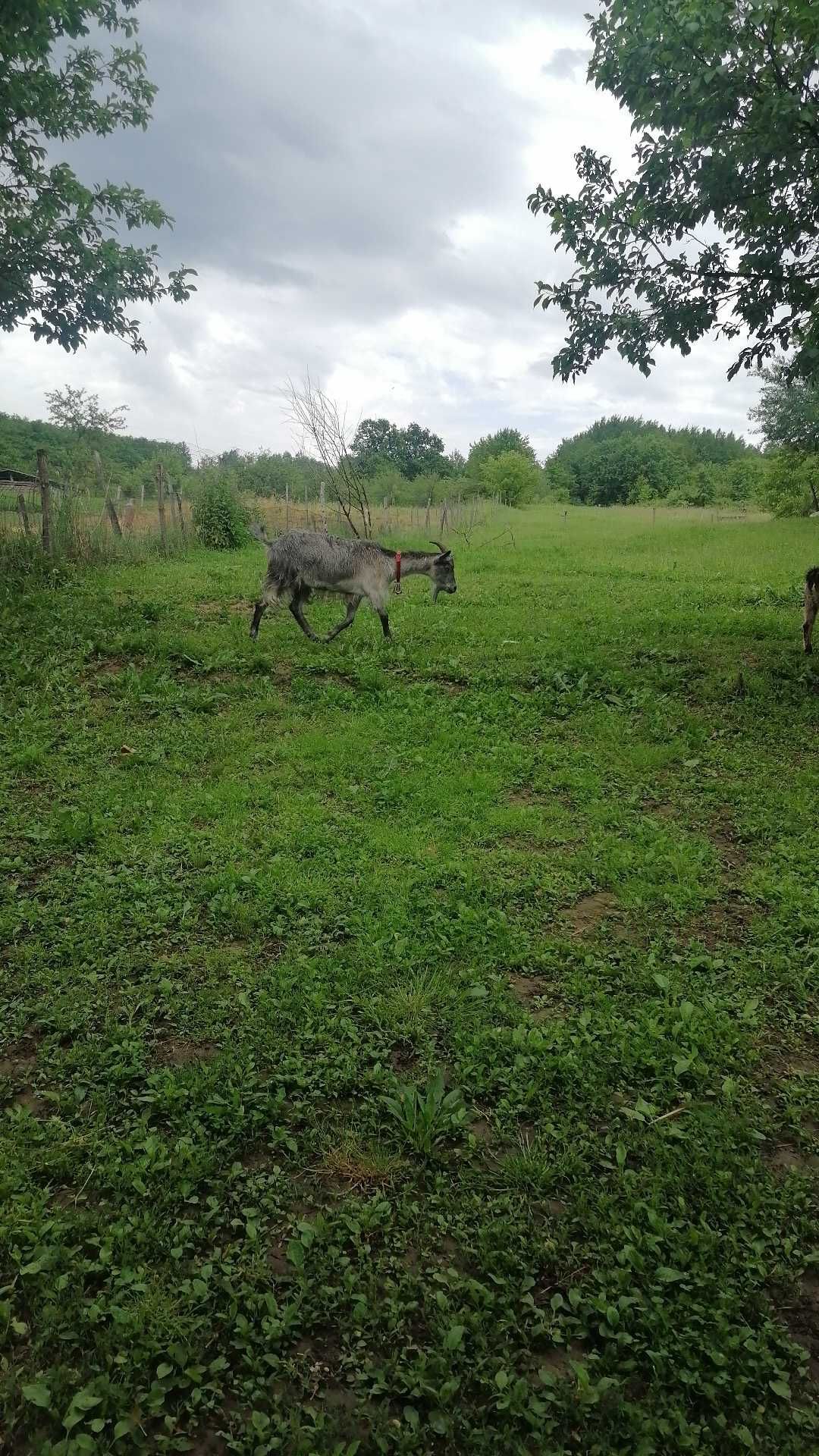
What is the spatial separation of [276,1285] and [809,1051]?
2606mm

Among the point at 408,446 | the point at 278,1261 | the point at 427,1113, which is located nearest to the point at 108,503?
the point at 427,1113

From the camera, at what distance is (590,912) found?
443cm

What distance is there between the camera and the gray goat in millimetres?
9688

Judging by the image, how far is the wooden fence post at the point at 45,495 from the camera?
12.8 m

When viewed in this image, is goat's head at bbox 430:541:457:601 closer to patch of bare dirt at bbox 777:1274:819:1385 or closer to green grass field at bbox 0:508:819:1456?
green grass field at bbox 0:508:819:1456

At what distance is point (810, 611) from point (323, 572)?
654cm

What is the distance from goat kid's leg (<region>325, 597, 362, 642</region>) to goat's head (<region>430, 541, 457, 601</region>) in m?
1.62

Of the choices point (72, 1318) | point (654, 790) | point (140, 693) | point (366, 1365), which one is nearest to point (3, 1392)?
point (72, 1318)

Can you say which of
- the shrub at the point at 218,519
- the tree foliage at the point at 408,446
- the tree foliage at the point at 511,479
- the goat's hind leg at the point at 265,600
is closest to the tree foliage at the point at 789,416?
the shrub at the point at 218,519

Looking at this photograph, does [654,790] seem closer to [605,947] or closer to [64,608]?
[605,947]

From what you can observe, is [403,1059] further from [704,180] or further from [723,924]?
[704,180]

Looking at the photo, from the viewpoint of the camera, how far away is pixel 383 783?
6070mm

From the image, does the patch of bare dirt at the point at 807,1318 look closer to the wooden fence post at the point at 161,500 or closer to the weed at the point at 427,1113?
the weed at the point at 427,1113

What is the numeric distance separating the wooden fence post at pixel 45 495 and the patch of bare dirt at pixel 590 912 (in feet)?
41.0
